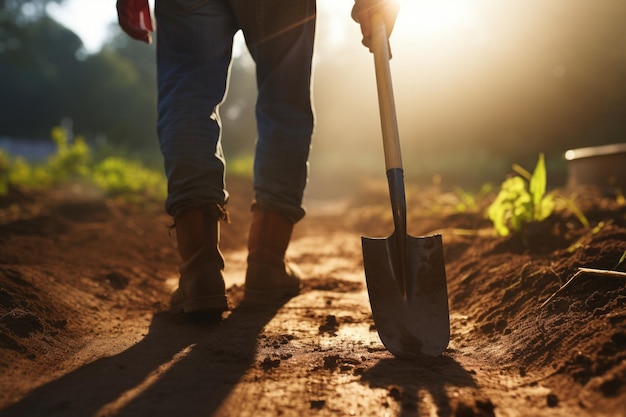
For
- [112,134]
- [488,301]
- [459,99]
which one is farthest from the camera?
[112,134]

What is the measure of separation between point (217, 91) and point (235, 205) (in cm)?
463

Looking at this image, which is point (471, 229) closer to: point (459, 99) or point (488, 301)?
point (488, 301)

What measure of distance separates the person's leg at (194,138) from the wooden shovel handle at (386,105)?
58cm

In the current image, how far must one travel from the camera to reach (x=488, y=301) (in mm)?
1804

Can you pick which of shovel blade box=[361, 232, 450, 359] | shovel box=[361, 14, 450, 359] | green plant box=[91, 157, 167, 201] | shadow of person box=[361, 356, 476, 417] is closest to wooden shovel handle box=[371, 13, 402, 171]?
shovel box=[361, 14, 450, 359]

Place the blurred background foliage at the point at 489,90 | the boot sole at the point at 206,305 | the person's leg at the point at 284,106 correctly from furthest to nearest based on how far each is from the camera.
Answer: the blurred background foliage at the point at 489,90 → the person's leg at the point at 284,106 → the boot sole at the point at 206,305

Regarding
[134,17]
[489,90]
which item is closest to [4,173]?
[134,17]

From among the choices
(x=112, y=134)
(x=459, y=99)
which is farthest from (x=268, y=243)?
(x=112, y=134)

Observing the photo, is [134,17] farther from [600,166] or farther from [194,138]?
[600,166]

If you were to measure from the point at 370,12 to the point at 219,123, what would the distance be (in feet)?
2.27

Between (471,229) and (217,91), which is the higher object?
(217,91)

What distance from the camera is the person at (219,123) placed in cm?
174

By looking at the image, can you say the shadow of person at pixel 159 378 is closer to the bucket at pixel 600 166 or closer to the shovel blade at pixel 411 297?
the shovel blade at pixel 411 297

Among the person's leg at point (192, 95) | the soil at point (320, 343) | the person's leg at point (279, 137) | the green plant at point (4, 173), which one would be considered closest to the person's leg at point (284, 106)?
the person's leg at point (279, 137)
